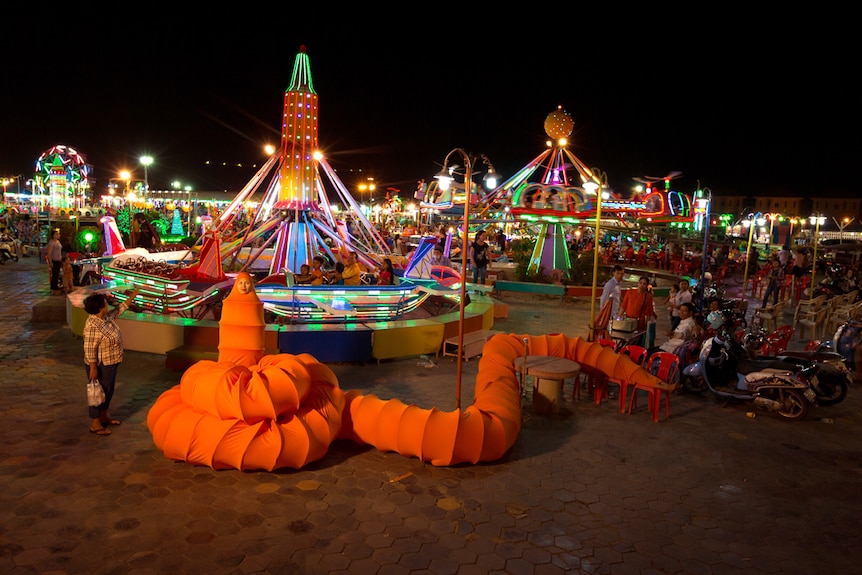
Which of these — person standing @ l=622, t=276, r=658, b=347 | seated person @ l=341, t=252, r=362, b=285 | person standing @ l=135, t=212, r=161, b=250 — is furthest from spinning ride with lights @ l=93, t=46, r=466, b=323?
person standing @ l=622, t=276, r=658, b=347

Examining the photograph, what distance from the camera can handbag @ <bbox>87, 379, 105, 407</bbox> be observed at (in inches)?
227

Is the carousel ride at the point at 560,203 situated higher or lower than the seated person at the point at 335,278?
higher

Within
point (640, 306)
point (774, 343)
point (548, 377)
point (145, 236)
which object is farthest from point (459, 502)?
point (145, 236)

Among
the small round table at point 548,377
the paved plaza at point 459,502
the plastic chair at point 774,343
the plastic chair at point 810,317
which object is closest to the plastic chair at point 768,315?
the plastic chair at point 810,317

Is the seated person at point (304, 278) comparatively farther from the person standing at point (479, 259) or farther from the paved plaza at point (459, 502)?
the person standing at point (479, 259)

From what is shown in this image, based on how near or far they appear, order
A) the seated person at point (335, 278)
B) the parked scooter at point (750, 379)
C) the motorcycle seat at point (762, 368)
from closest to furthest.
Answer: the parked scooter at point (750, 379)
the motorcycle seat at point (762, 368)
the seated person at point (335, 278)

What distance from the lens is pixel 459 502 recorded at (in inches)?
190

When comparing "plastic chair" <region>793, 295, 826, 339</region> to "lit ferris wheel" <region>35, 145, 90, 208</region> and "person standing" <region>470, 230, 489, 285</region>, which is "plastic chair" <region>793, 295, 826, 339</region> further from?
"lit ferris wheel" <region>35, 145, 90, 208</region>

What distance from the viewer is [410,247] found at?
2686 centimetres

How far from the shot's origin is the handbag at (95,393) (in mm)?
5777

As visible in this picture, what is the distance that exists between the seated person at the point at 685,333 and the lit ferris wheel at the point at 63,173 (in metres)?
40.9

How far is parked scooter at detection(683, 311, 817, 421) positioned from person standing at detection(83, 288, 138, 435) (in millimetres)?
6829

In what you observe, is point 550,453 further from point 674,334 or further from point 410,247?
point 410,247

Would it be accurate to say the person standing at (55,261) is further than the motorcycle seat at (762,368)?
Yes
